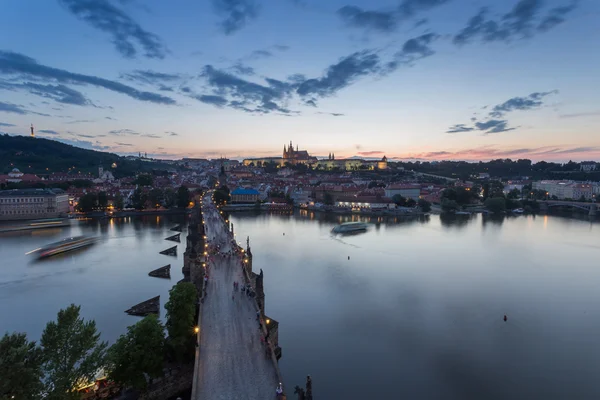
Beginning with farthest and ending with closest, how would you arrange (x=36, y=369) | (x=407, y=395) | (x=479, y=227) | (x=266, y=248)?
(x=479, y=227), (x=266, y=248), (x=407, y=395), (x=36, y=369)

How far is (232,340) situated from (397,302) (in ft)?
22.7

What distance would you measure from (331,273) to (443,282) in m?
4.27

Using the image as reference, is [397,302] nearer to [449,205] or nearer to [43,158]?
[449,205]

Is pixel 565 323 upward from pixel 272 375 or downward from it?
downward

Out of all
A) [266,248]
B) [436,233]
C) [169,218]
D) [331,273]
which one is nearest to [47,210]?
[169,218]

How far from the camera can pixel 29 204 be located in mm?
30484

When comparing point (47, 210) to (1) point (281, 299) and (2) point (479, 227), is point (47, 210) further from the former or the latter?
(2) point (479, 227)

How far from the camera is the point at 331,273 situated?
49.2 ft

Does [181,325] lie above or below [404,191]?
below

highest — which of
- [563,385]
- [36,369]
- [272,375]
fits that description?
[36,369]

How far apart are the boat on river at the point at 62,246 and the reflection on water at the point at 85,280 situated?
425mm

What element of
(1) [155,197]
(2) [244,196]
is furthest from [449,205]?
(1) [155,197]

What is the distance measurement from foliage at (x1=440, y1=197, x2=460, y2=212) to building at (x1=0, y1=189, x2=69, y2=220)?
34.3 metres

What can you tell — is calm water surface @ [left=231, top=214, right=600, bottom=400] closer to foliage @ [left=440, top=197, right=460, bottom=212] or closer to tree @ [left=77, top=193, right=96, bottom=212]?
foliage @ [left=440, top=197, right=460, bottom=212]
